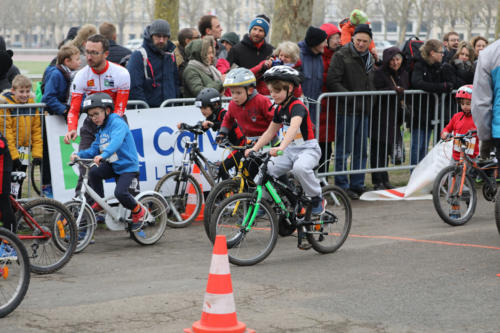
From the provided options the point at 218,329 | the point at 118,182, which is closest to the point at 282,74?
the point at 118,182

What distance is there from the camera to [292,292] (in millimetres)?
7055

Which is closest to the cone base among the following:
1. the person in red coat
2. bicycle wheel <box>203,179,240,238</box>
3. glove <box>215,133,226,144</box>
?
bicycle wheel <box>203,179,240,238</box>

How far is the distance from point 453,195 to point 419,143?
3207 mm

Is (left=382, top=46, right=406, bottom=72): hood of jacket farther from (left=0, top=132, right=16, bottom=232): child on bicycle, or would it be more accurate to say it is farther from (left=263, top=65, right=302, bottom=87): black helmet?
(left=0, top=132, right=16, bottom=232): child on bicycle

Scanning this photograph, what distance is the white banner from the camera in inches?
396

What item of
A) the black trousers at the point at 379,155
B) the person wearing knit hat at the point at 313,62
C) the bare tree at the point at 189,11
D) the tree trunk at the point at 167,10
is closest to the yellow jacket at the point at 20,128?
the person wearing knit hat at the point at 313,62

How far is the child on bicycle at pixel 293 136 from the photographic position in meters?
8.31

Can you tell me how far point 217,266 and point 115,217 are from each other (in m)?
3.49

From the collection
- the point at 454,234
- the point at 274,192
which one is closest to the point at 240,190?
the point at 274,192

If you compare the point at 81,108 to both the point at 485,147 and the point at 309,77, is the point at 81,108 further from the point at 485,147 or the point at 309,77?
the point at 485,147

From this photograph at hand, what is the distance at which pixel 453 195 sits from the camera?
10.3 meters

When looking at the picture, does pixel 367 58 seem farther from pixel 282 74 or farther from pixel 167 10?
pixel 167 10

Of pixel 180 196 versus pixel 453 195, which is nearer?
pixel 453 195

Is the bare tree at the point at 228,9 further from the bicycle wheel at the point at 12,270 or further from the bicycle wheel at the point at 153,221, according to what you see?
the bicycle wheel at the point at 12,270
